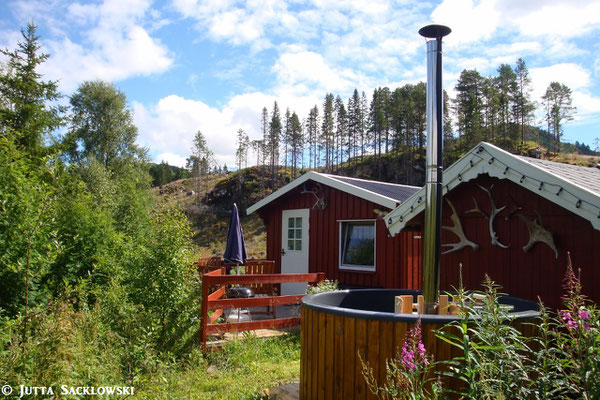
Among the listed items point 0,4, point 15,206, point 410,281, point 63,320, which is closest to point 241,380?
point 63,320

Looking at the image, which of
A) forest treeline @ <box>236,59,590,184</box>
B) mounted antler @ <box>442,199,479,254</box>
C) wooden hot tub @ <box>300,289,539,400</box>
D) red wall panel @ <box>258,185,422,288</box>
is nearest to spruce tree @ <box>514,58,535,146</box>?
forest treeline @ <box>236,59,590,184</box>

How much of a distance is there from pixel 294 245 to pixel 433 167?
8.47 meters

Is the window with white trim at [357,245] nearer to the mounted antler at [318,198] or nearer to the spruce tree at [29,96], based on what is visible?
the mounted antler at [318,198]

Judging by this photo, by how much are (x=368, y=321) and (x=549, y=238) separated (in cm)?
316

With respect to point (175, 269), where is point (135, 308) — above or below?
below

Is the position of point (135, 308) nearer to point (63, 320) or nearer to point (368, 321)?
point (63, 320)

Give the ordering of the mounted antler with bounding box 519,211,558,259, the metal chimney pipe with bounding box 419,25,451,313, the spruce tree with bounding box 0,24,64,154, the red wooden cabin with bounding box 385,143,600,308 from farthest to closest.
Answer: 1. the spruce tree with bounding box 0,24,64,154
2. the mounted antler with bounding box 519,211,558,259
3. the red wooden cabin with bounding box 385,143,600,308
4. the metal chimney pipe with bounding box 419,25,451,313

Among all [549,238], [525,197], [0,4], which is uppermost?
[0,4]

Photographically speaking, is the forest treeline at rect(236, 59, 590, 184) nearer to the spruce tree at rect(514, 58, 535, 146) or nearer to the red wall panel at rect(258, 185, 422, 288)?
the spruce tree at rect(514, 58, 535, 146)

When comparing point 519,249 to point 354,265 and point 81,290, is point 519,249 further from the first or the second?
point 81,290

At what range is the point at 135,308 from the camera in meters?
5.08

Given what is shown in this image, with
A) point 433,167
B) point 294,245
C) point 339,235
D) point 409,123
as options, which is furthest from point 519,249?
point 409,123

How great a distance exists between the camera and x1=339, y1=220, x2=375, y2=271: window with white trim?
984 centimetres

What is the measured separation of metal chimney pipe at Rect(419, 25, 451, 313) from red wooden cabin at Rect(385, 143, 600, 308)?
1835 millimetres
